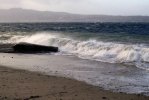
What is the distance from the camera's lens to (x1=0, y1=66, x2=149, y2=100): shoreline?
455 inches

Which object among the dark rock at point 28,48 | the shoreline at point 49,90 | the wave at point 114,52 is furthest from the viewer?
the dark rock at point 28,48

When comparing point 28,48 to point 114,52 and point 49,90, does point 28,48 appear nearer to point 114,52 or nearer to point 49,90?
point 114,52

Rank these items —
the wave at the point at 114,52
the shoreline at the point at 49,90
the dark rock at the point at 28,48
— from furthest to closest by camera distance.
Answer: the dark rock at the point at 28,48, the wave at the point at 114,52, the shoreline at the point at 49,90

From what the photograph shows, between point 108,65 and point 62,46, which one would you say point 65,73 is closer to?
point 108,65

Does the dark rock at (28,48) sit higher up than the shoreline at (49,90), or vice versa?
the shoreline at (49,90)

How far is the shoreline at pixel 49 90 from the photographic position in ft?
37.9

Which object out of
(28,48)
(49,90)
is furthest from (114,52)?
(49,90)

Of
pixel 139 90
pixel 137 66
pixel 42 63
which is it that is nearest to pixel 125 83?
pixel 139 90

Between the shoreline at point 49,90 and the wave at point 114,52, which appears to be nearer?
the shoreline at point 49,90

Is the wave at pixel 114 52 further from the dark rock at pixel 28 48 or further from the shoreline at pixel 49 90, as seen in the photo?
the shoreline at pixel 49 90

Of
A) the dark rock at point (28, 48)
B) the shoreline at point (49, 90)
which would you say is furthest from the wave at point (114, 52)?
the shoreline at point (49, 90)

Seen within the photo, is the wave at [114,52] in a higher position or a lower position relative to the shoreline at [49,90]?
lower

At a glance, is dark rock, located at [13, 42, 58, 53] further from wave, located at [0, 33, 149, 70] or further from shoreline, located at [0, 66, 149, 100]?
shoreline, located at [0, 66, 149, 100]

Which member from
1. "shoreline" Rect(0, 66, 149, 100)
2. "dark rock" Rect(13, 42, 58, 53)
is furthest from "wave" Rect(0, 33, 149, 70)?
"shoreline" Rect(0, 66, 149, 100)
